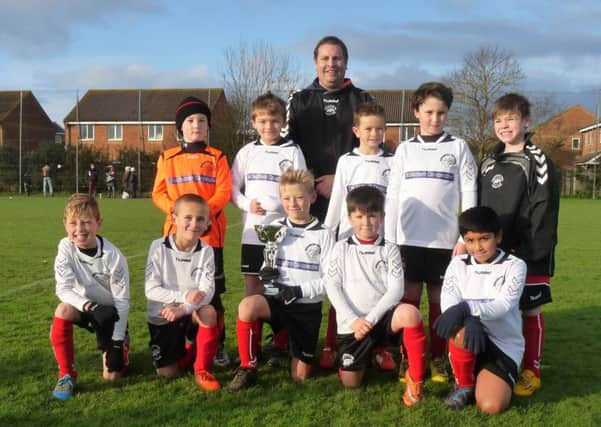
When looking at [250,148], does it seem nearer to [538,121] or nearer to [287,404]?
[287,404]

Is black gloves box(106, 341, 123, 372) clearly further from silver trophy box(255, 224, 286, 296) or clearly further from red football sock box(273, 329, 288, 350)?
red football sock box(273, 329, 288, 350)

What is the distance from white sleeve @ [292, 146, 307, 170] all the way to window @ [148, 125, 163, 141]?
109 feet

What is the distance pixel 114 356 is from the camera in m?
3.53

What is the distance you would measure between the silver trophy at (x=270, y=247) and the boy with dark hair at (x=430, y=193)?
0.77 meters

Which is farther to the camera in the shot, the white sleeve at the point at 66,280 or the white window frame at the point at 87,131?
the white window frame at the point at 87,131

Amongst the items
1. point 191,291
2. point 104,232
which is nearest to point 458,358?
point 191,291

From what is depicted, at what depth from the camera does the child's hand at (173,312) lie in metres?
3.46

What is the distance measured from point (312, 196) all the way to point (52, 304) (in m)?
3.16

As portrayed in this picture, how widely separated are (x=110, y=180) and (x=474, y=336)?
2738 cm

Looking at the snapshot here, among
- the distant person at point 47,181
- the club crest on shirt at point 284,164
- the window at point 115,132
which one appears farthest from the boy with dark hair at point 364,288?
the window at point 115,132

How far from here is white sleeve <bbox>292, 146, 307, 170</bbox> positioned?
4.13m

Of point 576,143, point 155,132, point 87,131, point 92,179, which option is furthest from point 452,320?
point 576,143

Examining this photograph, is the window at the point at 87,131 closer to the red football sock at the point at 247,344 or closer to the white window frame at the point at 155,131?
the white window frame at the point at 155,131

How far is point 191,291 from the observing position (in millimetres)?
3568
